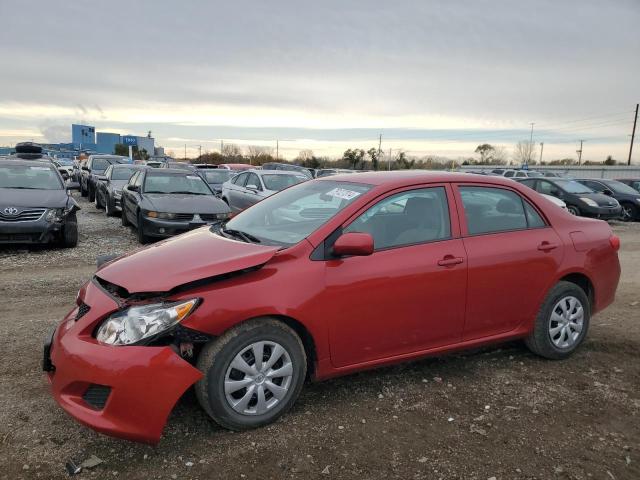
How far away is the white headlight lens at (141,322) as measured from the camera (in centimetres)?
292

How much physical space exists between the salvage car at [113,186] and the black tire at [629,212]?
55.4 ft

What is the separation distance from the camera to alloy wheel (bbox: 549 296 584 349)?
4.39m

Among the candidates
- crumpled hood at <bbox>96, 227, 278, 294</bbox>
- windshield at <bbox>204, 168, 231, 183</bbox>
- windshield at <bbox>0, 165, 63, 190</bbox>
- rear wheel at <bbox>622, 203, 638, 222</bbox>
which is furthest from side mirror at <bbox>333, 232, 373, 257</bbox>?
rear wheel at <bbox>622, 203, 638, 222</bbox>

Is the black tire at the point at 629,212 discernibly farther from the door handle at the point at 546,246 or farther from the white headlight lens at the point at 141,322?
the white headlight lens at the point at 141,322

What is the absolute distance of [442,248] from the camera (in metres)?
3.80

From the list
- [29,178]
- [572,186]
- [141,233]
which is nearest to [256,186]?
[141,233]

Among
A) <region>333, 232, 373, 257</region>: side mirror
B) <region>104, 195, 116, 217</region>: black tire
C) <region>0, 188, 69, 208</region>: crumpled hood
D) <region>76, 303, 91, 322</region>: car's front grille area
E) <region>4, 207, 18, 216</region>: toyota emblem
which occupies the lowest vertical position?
<region>104, 195, 116, 217</region>: black tire

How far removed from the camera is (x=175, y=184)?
1134 centimetres

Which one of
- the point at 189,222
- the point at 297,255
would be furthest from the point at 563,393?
the point at 189,222

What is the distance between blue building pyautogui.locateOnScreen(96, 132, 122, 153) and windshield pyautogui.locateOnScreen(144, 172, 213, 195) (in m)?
85.1

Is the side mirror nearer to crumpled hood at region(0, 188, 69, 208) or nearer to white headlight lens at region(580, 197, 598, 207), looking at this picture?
crumpled hood at region(0, 188, 69, 208)

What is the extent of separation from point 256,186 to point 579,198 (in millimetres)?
11141

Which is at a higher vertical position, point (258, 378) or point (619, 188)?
point (619, 188)

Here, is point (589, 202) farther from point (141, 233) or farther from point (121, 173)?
point (121, 173)
